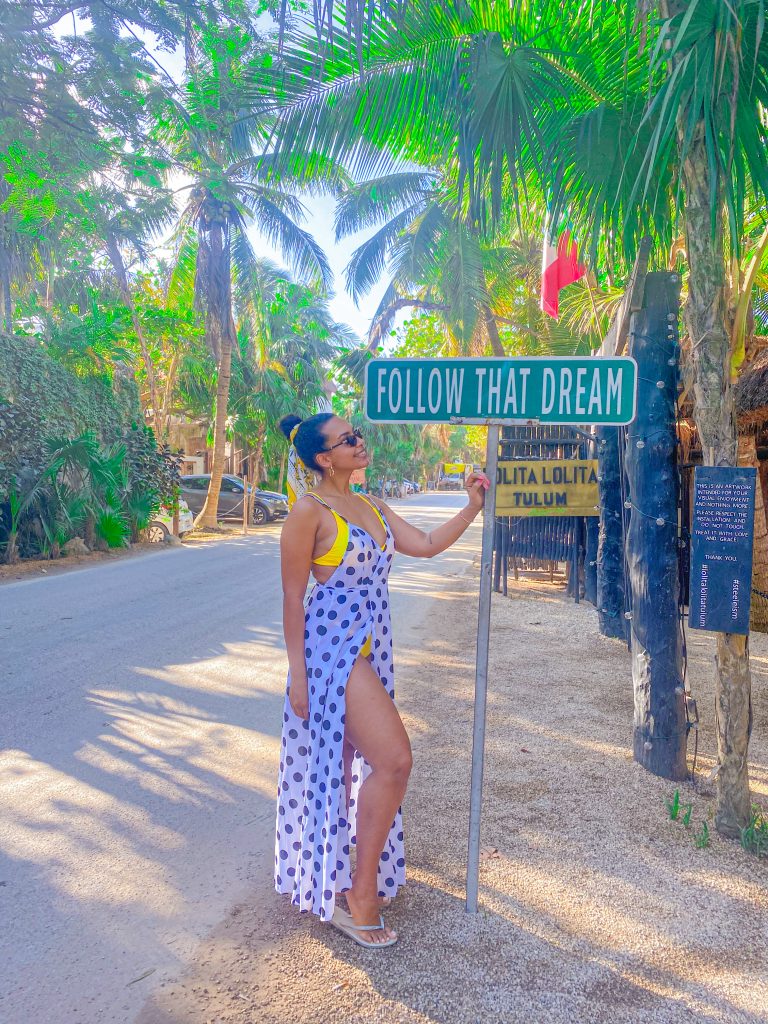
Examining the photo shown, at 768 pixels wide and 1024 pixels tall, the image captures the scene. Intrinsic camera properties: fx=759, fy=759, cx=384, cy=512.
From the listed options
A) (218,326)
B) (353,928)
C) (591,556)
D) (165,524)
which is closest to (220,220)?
(218,326)

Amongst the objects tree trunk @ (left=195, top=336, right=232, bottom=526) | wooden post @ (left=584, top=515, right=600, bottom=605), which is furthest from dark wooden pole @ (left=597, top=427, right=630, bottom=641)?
tree trunk @ (left=195, top=336, right=232, bottom=526)

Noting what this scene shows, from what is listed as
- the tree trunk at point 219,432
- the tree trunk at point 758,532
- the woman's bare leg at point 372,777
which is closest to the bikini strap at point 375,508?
the woman's bare leg at point 372,777

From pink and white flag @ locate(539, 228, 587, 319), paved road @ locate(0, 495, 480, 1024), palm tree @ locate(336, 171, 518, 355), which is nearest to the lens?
paved road @ locate(0, 495, 480, 1024)

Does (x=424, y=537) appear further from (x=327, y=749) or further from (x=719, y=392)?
(x=719, y=392)

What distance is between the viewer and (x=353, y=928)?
259 cm

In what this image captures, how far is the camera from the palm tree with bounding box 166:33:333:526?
643 inches

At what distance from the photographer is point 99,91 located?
15852 mm

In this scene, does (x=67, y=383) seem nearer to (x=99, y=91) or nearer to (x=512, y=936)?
(x=99, y=91)

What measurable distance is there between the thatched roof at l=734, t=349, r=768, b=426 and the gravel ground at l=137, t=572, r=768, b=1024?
3.06 metres

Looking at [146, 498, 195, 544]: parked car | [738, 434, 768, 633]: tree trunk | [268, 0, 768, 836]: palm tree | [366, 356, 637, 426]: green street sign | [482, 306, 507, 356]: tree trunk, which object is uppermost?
[482, 306, 507, 356]: tree trunk

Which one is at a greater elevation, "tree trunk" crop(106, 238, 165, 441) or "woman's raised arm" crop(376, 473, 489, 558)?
"tree trunk" crop(106, 238, 165, 441)

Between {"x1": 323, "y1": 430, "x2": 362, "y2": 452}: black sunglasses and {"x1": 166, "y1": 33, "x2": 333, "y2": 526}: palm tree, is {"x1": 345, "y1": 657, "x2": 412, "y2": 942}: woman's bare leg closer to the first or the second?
{"x1": 323, "y1": 430, "x2": 362, "y2": 452}: black sunglasses

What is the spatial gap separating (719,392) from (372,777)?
7.33ft

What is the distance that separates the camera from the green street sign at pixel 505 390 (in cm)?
262
